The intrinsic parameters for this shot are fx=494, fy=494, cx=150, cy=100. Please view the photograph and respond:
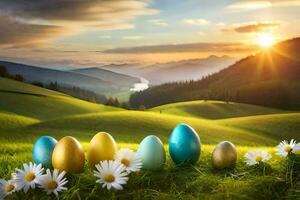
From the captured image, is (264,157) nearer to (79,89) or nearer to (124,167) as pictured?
(124,167)

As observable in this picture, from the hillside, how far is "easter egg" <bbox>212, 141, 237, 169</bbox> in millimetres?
16129

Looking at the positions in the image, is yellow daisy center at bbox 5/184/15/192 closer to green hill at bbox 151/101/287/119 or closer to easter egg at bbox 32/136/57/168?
easter egg at bbox 32/136/57/168

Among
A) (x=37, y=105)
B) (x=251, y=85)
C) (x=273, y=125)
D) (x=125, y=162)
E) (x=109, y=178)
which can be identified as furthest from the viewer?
(x=251, y=85)

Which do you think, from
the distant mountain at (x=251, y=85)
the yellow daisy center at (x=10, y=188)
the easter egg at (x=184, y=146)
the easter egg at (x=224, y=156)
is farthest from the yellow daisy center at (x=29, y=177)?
the distant mountain at (x=251, y=85)

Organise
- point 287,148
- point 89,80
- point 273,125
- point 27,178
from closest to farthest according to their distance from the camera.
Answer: point 27,178 → point 287,148 → point 273,125 → point 89,80

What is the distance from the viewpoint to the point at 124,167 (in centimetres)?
346

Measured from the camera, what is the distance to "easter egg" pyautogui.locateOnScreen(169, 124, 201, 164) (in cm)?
401

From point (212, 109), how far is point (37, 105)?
12584 millimetres

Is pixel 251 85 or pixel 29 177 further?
pixel 251 85

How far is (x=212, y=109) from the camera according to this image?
30469 millimetres

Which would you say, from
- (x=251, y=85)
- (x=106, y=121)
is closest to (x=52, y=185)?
(x=106, y=121)

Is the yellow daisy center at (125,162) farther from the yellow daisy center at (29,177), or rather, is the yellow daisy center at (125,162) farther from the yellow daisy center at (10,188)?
the yellow daisy center at (10,188)

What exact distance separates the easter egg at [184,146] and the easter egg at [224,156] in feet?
0.51

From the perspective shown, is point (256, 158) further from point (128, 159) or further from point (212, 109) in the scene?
point (212, 109)
